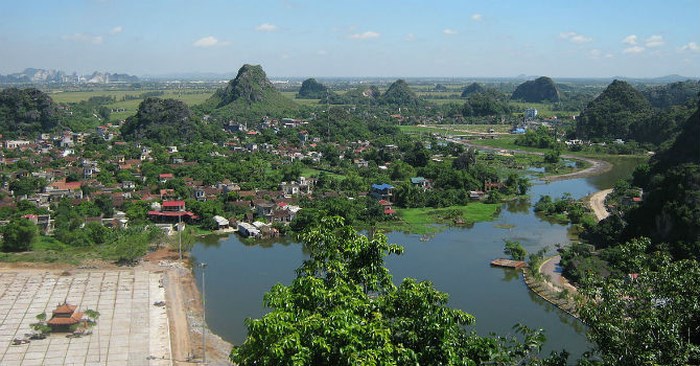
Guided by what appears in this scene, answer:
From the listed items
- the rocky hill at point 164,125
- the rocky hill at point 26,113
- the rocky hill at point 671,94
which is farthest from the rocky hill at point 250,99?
the rocky hill at point 671,94

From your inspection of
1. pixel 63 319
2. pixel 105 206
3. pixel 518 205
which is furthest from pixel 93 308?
pixel 518 205

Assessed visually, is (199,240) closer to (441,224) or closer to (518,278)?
(441,224)

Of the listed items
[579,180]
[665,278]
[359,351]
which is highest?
[665,278]

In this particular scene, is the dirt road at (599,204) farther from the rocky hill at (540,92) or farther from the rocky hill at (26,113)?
the rocky hill at (540,92)

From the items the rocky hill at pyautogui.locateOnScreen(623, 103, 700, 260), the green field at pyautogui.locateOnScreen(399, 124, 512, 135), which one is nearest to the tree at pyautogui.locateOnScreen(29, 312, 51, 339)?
the rocky hill at pyautogui.locateOnScreen(623, 103, 700, 260)

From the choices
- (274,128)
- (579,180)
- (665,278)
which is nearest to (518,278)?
(665,278)

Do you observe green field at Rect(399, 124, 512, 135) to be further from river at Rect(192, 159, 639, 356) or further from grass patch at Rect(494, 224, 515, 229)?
grass patch at Rect(494, 224, 515, 229)
